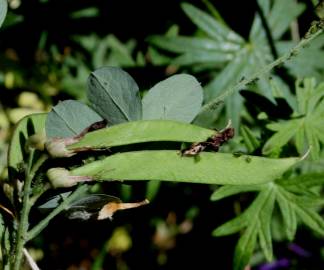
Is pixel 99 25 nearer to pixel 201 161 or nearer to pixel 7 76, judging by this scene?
pixel 7 76

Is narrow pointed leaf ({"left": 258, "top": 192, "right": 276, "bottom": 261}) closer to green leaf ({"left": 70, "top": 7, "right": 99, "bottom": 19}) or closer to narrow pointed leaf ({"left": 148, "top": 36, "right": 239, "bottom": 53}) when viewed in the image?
narrow pointed leaf ({"left": 148, "top": 36, "right": 239, "bottom": 53})

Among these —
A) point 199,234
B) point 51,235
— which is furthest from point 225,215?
point 51,235

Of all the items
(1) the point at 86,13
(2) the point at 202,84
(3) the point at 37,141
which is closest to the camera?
(3) the point at 37,141

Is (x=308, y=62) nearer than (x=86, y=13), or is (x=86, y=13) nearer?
(x=308, y=62)

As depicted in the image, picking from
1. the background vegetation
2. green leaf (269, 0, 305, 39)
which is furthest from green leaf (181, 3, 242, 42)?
green leaf (269, 0, 305, 39)

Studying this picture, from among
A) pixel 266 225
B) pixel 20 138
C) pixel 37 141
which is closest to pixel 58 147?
pixel 37 141

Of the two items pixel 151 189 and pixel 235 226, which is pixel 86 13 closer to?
pixel 151 189
